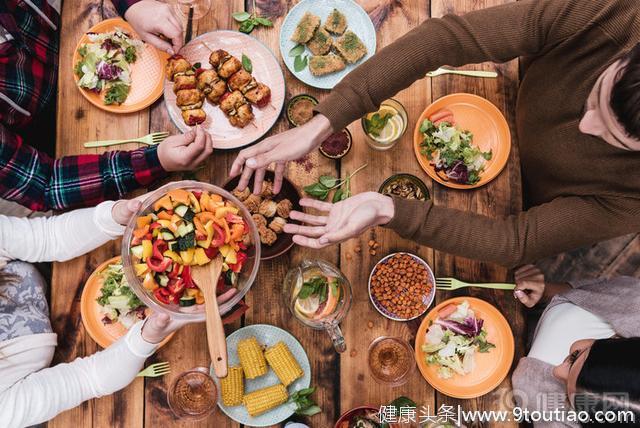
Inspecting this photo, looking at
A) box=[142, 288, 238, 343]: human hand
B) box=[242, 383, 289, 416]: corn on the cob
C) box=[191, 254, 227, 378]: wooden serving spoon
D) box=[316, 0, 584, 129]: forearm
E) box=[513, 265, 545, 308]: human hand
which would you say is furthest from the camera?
box=[513, 265, 545, 308]: human hand

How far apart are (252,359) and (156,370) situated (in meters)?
0.45

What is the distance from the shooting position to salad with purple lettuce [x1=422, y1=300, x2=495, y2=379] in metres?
2.26

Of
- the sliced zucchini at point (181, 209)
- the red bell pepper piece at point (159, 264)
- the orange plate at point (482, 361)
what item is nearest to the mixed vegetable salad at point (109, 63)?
the sliced zucchini at point (181, 209)

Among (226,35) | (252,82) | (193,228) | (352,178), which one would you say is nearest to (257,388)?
(193,228)

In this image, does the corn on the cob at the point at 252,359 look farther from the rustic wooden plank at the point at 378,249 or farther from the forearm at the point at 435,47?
the forearm at the point at 435,47

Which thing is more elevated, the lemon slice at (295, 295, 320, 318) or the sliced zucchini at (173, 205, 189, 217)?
the sliced zucchini at (173, 205, 189, 217)

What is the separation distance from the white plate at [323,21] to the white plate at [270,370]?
1158mm

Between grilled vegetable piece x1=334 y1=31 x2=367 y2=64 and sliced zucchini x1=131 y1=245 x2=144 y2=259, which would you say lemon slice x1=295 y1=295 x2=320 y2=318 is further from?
grilled vegetable piece x1=334 y1=31 x2=367 y2=64

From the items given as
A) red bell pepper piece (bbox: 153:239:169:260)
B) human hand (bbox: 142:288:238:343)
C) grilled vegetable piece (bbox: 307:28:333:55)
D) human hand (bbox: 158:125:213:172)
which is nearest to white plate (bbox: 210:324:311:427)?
human hand (bbox: 142:288:238:343)

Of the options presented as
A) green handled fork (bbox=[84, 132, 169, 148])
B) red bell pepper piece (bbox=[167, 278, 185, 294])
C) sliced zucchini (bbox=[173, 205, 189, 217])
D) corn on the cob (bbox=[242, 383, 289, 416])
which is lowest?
corn on the cob (bbox=[242, 383, 289, 416])

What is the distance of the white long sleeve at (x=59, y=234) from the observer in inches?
87.7

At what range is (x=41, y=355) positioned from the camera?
87.4 inches

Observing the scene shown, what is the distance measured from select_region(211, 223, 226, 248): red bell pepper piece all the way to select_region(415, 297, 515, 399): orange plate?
102 cm

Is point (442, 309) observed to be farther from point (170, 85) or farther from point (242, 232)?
point (170, 85)
